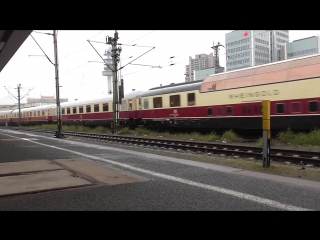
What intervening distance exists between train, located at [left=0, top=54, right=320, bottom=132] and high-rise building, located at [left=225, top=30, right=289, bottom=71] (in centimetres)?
951

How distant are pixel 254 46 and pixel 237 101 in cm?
1543

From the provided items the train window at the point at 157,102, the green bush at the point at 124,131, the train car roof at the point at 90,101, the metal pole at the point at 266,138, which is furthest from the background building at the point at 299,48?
the metal pole at the point at 266,138

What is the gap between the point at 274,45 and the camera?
28.7 m

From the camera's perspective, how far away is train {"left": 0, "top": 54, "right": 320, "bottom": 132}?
14.3m

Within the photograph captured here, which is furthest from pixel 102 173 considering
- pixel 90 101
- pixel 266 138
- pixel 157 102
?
pixel 90 101

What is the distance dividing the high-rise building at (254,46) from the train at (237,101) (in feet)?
31.2

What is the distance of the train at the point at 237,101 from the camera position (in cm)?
1426

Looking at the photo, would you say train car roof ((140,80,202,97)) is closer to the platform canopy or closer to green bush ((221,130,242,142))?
green bush ((221,130,242,142))

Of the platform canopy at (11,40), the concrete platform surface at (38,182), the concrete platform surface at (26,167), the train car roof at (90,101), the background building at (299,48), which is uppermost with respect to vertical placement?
the background building at (299,48)

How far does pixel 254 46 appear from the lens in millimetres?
30438

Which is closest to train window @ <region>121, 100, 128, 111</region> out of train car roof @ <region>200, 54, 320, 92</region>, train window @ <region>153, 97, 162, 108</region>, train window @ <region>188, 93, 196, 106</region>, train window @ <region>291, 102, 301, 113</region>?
train window @ <region>153, 97, 162, 108</region>

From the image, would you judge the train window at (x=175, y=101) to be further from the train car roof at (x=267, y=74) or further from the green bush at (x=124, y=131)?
the green bush at (x=124, y=131)
